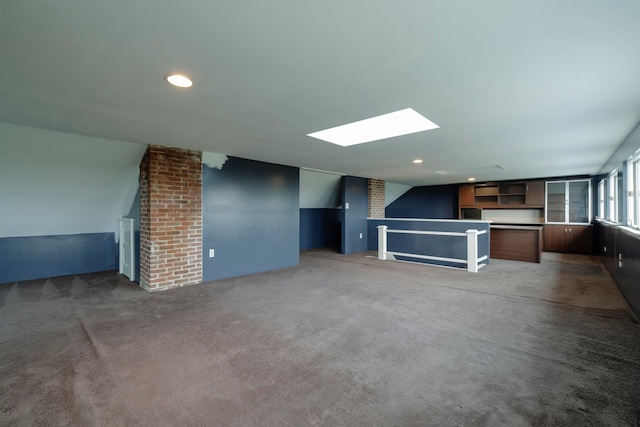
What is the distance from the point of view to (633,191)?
12.7 feet

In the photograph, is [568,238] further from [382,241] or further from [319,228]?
[319,228]

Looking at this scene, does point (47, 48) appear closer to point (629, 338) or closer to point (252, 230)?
point (252, 230)

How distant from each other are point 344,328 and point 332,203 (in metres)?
5.92

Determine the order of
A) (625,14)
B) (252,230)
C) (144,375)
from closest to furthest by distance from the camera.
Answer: (625,14) < (144,375) < (252,230)

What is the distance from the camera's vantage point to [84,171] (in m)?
4.01

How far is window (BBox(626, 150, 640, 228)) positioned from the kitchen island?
A: 5.44 ft

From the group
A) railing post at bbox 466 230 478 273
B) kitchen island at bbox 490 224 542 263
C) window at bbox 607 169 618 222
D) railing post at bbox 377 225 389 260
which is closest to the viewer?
railing post at bbox 466 230 478 273

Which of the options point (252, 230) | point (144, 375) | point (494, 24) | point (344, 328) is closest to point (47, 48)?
point (144, 375)

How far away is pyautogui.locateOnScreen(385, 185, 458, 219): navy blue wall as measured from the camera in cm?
949

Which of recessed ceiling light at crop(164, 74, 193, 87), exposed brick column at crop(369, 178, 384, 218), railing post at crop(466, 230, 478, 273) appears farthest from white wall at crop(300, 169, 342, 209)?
recessed ceiling light at crop(164, 74, 193, 87)

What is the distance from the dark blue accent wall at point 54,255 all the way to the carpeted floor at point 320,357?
1.95ft

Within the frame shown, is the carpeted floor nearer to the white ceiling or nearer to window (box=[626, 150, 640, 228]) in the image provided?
window (box=[626, 150, 640, 228])

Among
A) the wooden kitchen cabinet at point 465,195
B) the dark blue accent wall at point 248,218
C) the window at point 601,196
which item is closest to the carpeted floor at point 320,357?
the dark blue accent wall at point 248,218

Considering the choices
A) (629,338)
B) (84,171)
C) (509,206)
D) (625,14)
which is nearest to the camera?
(625,14)
